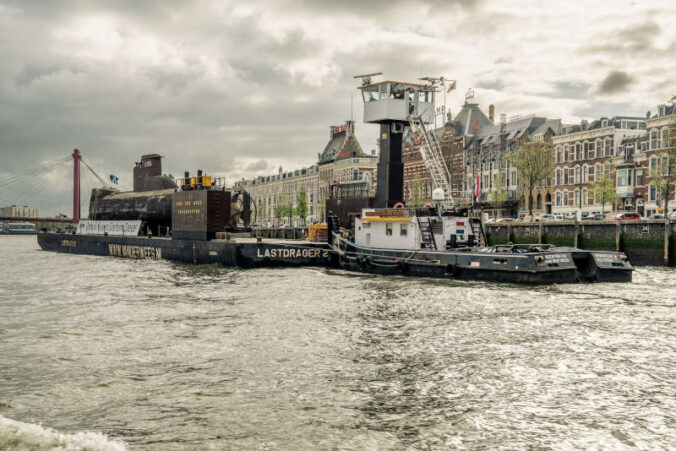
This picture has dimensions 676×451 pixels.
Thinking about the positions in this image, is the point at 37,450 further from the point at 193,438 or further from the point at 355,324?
the point at 355,324

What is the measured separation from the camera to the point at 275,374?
41.4ft

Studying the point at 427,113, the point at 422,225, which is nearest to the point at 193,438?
the point at 422,225

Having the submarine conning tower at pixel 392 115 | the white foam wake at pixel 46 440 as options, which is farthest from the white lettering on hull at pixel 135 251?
the white foam wake at pixel 46 440

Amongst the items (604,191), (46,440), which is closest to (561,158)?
(604,191)

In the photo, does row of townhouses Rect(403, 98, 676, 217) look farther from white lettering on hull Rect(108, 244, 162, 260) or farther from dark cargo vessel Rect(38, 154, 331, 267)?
white lettering on hull Rect(108, 244, 162, 260)

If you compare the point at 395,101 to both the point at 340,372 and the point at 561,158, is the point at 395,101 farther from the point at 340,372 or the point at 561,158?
the point at 561,158

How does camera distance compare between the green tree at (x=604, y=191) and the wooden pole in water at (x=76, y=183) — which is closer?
the green tree at (x=604, y=191)

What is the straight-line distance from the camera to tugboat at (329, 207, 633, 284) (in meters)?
28.0

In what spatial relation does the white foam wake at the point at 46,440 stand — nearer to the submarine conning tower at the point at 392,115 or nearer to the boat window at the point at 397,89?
the submarine conning tower at the point at 392,115

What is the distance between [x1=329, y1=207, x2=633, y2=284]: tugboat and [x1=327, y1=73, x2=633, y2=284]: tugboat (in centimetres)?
5

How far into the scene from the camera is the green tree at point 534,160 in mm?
73375

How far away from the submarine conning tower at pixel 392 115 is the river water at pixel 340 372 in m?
17.2

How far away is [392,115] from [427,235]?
37.6 feet

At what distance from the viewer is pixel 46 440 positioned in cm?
838
